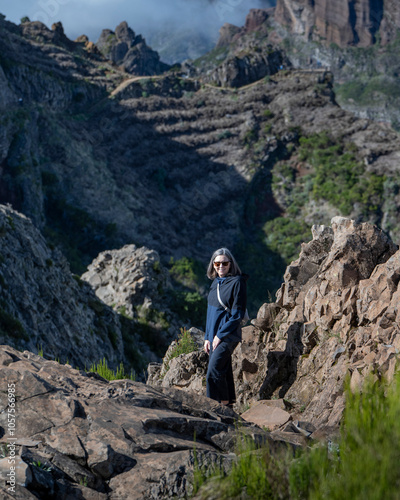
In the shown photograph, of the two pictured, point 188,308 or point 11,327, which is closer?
point 11,327

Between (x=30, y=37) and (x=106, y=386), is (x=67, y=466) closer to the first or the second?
(x=106, y=386)

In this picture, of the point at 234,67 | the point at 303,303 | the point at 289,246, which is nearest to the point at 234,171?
the point at 289,246

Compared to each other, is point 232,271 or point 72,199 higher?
point 72,199

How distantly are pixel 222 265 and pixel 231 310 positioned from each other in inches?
24.7

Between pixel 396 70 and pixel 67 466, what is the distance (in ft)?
687

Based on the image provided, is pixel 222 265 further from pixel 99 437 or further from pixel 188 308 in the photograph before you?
pixel 188 308

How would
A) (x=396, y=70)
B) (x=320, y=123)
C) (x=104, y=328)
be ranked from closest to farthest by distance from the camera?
(x=104, y=328), (x=320, y=123), (x=396, y=70)

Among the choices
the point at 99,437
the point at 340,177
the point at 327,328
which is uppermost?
the point at 340,177

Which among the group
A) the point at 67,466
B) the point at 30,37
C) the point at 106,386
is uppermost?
the point at 30,37

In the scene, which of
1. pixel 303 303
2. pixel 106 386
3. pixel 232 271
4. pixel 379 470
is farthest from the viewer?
pixel 303 303

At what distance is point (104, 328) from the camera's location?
18625mm

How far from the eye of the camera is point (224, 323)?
250 inches

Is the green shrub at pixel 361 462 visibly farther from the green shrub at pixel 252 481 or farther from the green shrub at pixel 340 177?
the green shrub at pixel 340 177

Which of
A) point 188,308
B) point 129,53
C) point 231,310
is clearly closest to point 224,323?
point 231,310
